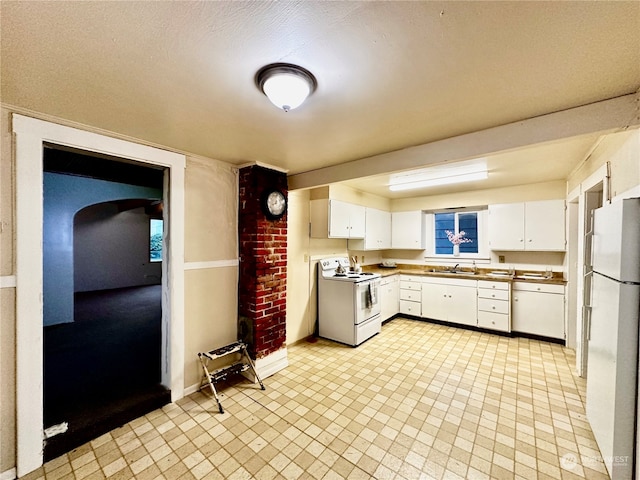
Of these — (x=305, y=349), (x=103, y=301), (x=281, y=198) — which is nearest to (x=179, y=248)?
(x=281, y=198)

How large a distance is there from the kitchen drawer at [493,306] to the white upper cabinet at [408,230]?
1.43 meters

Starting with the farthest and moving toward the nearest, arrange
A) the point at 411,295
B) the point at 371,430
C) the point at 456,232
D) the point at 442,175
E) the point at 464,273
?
the point at 456,232 < the point at 411,295 < the point at 464,273 < the point at 442,175 < the point at 371,430

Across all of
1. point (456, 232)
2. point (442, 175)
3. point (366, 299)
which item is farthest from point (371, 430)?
point (456, 232)

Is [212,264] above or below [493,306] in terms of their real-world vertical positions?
above

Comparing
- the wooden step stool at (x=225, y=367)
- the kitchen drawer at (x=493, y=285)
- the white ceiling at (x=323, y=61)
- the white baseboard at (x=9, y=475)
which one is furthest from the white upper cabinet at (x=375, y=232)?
the white baseboard at (x=9, y=475)

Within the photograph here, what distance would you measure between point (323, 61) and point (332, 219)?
2.72m

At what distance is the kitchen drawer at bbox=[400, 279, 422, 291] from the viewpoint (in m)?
4.76

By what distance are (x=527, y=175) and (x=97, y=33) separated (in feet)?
14.8

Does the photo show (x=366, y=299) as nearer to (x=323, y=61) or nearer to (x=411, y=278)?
(x=411, y=278)

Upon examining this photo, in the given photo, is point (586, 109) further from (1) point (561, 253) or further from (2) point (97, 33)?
(1) point (561, 253)

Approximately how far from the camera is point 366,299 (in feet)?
12.5

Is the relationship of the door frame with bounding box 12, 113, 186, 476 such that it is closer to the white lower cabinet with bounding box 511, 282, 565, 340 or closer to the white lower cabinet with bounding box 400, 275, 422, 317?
the white lower cabinet with bounding box 400, 275, 422, 317

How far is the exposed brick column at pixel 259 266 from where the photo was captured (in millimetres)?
2836

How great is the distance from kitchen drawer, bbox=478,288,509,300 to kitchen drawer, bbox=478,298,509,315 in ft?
0.16
